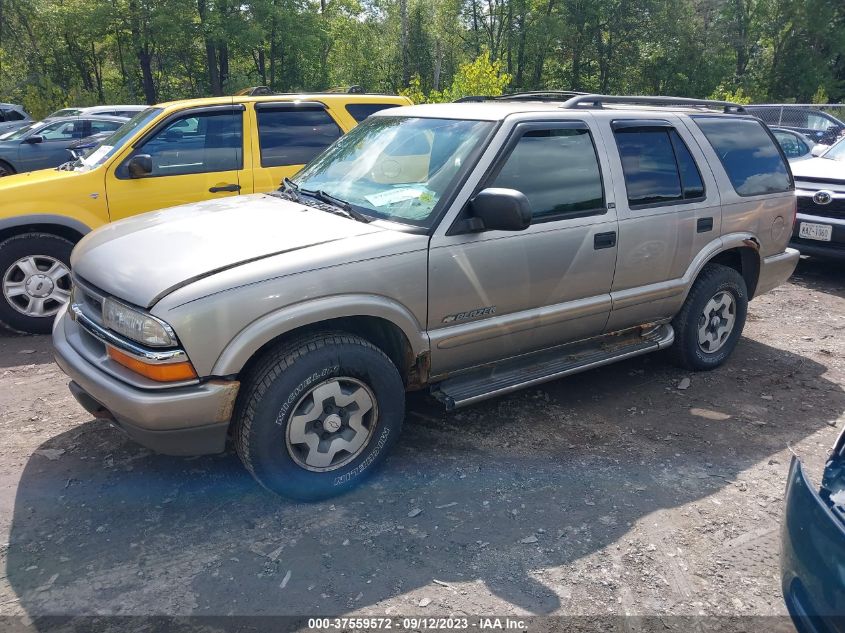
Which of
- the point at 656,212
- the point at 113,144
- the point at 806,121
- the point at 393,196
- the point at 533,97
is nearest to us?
the point at 393,196

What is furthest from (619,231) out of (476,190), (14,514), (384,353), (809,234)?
(809,234)

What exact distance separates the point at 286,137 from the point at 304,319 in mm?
3797

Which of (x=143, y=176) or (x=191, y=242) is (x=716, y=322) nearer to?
(x=191, y=242)

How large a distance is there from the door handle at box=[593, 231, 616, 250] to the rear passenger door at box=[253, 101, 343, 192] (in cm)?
335

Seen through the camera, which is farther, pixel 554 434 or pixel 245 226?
pixel 554 434

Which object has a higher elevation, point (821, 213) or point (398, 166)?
point (398, 166)

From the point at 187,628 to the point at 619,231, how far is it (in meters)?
3.17

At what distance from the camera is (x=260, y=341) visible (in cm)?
293

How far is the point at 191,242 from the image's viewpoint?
327 cm

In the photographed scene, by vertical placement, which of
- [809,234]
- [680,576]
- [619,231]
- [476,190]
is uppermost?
[476,190]

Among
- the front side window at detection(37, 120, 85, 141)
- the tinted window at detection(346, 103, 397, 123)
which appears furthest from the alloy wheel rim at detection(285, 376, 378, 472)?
the front side window at detection(37, 120, 85, 141)

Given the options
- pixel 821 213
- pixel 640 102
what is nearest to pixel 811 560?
pixel 640 102

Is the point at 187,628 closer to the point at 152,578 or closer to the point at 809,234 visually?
the point at 152,578

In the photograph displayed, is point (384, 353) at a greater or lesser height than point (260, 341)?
lesser
